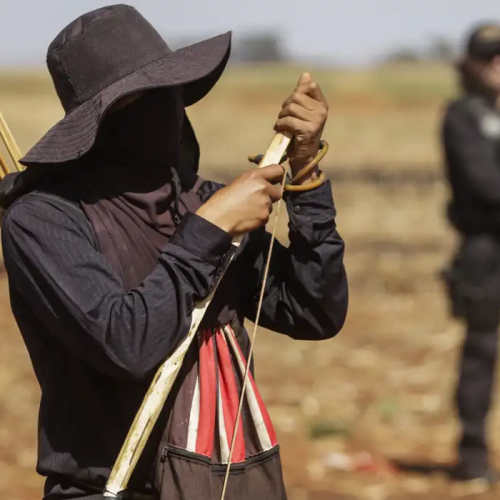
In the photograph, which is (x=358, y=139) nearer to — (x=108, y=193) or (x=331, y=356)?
(x=331, y=356)

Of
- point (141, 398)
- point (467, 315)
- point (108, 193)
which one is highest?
point (108, 193)

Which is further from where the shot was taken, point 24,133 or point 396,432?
point 24,133

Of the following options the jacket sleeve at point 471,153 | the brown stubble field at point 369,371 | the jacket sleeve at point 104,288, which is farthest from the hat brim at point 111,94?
the brown stubble field at point 369,371

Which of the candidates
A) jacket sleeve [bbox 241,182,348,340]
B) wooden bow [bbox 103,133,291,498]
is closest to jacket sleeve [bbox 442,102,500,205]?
jacket sleeve [bbox 241,182,348,340]

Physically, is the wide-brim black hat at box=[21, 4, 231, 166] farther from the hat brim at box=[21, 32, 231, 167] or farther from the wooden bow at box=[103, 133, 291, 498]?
the wooden bow at box=[103, 133, 291, 498]

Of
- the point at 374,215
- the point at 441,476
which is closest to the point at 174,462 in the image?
the point at 441,476

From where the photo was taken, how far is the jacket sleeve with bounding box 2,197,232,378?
2225 mm

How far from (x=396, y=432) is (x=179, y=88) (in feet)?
16.8

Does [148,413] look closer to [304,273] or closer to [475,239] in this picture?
[304,273]

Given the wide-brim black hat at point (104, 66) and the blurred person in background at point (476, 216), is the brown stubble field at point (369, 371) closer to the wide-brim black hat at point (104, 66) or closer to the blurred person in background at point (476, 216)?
the blurred person in background at point (476, 216)

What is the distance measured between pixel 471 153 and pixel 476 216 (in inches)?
12.5

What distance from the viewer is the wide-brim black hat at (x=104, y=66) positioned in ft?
7.64

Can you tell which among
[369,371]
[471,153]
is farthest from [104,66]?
[369,371]

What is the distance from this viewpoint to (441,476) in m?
6.44
